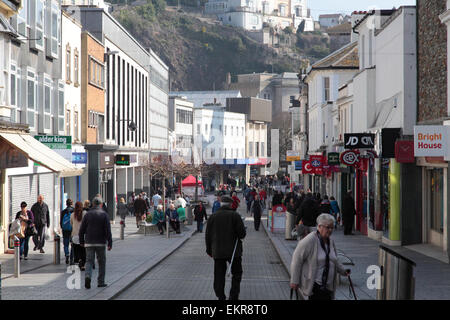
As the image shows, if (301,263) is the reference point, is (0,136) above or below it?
above

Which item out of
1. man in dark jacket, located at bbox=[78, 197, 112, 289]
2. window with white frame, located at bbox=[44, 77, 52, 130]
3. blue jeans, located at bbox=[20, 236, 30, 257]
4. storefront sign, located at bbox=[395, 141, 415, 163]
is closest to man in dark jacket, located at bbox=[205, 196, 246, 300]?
man in dark jacket, located at bbox=[78, 197, 112, 289]

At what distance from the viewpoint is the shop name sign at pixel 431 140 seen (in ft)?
61.9

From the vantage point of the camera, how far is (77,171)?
81.8 feet

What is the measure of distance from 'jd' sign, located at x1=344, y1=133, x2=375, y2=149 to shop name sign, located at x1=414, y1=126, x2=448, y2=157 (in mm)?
8670

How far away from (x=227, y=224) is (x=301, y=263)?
11.5ft

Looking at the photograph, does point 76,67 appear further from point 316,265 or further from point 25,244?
point 316,265

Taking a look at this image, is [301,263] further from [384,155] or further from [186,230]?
[186,230]

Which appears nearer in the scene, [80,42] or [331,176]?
[80,42]

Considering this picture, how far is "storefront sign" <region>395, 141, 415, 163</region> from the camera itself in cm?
2358

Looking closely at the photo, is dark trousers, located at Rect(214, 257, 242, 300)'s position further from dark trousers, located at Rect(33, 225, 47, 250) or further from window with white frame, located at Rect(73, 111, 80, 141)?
window with white frame, located at Rect(73, 111, 80, 141)

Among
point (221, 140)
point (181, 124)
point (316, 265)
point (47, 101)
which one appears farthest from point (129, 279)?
point (221, 140)

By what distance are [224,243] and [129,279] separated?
4402mm

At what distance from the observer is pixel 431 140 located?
62.3 ft
